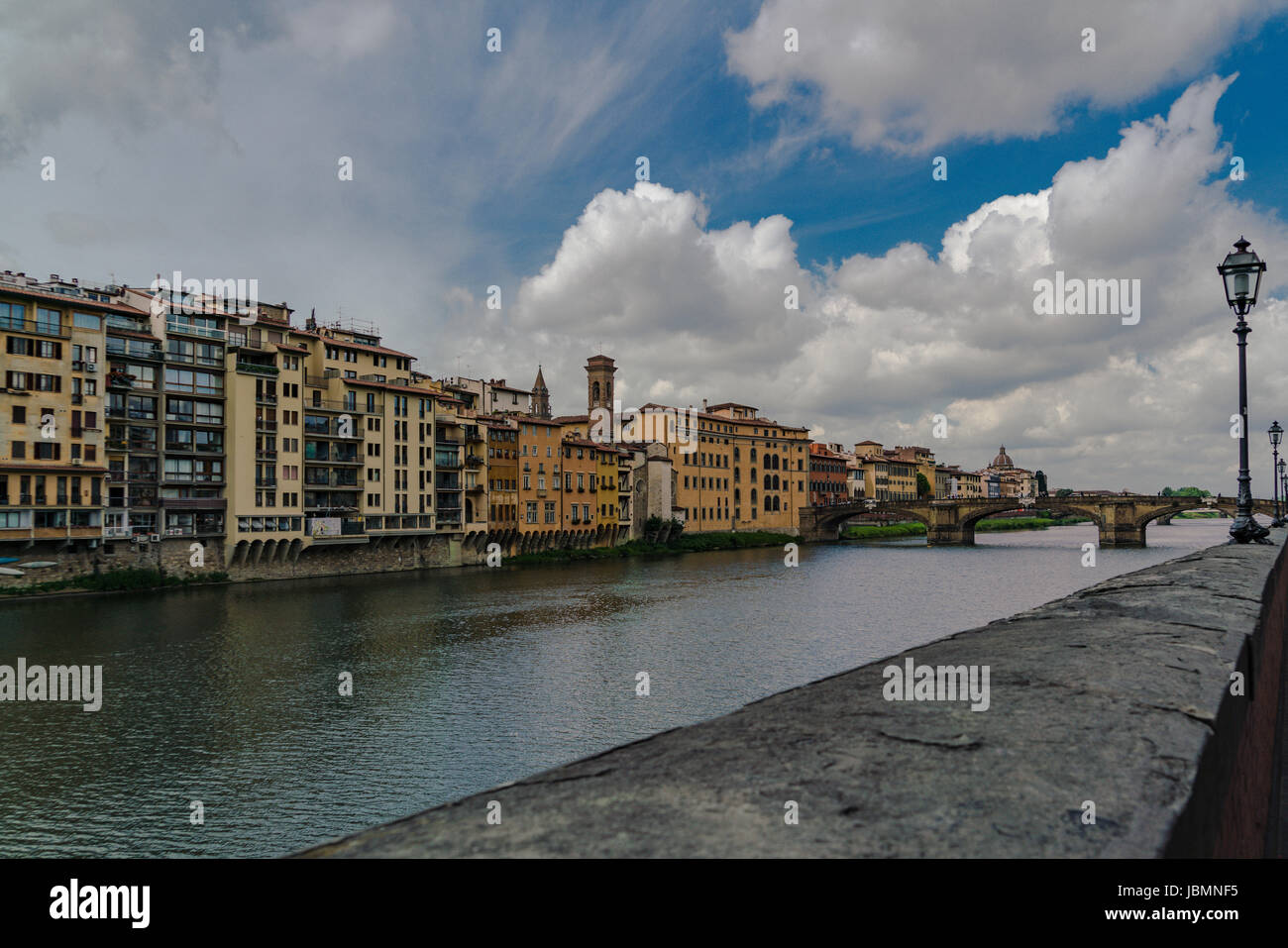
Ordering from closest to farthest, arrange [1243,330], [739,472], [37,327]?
[1243,330] → [37,327] → [739,472]

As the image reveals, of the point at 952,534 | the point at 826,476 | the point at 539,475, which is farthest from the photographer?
the point at 826,476

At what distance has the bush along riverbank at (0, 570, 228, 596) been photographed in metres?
47.6

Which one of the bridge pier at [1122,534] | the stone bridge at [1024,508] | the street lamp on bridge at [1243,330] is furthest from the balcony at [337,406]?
the bridge pier at [1122,534]

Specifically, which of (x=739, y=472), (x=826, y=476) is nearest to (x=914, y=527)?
(x=826, y=476)

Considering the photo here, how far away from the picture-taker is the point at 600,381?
4956 inches

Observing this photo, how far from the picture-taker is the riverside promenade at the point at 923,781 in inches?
83.0

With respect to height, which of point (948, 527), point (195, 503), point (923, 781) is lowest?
point (948, 527)

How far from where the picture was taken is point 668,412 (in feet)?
354

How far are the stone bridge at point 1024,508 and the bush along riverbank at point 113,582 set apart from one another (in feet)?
278

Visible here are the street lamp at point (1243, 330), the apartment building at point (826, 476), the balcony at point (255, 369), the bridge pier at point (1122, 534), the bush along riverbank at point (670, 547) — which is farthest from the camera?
the apartment building at point (826, 476)

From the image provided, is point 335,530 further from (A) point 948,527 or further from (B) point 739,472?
(A) point 948,527

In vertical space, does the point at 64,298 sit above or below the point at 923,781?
above

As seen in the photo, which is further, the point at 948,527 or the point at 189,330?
the point at 948,527

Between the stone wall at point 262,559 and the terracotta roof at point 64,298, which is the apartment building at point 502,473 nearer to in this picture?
the stone wall at point 262,559
